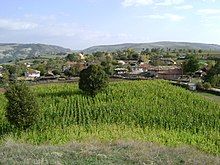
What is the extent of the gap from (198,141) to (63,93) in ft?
83.3

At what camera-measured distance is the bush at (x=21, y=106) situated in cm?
3212

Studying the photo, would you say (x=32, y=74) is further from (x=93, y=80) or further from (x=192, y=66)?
(x=93, y=80)

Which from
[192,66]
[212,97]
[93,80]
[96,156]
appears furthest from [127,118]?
[192,66]

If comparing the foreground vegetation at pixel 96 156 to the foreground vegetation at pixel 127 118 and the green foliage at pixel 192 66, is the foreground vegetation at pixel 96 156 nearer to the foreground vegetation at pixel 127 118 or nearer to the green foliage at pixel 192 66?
the foreground vegetation at pixel 127 118

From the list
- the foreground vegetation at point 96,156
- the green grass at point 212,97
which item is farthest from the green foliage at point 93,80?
the foreground vegetation at point 96,156

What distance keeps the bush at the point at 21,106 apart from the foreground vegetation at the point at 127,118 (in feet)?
3.19

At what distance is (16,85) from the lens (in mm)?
33031

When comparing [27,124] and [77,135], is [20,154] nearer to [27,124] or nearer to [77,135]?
[77,135]

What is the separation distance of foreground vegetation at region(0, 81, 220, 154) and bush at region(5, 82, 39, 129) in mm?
973

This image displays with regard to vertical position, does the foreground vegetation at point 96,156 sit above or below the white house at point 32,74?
above

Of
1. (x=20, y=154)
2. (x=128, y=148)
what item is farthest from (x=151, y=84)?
(x=20, y=154)

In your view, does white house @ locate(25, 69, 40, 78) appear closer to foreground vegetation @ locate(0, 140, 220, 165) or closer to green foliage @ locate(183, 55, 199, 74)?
green foliage @ locate(183, 55, 199, 74)

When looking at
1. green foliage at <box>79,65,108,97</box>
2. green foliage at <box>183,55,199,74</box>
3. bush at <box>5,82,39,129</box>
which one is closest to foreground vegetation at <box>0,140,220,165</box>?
bush at <box>5,82,39,129</box>

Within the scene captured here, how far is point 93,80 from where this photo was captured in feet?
161
